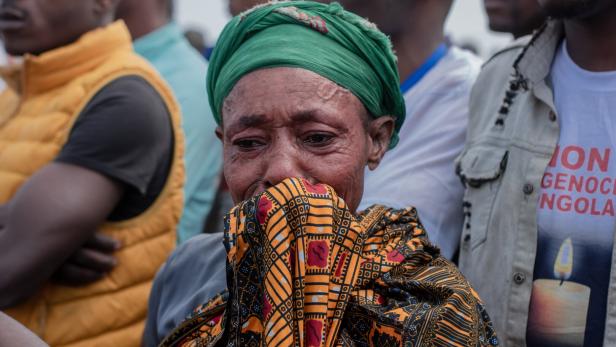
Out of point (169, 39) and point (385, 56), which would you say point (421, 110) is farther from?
point (169, 39)

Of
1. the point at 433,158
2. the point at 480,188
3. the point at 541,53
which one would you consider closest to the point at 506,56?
the point at 541,53

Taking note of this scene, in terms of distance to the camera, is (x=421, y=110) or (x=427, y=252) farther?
(x=421, y=110)

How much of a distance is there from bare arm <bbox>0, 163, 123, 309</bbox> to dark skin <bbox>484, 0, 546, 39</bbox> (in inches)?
72.1

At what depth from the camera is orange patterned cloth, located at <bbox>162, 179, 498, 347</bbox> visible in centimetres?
223

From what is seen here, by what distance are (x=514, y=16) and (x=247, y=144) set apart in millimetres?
2002

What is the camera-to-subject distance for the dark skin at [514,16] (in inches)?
166

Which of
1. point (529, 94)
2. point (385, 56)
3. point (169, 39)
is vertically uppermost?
point (385, 56)

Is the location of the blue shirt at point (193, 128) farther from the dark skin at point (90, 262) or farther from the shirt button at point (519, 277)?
the shirt button at point (519, 277)

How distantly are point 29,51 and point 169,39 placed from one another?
1319 millimetres

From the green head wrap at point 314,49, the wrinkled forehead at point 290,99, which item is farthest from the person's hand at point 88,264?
the wrinkled forehead at point 290,99

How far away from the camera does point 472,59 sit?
12.9 ft

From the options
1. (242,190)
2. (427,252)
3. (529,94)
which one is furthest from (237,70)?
(529,94)

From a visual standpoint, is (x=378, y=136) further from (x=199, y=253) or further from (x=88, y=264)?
(x=88, y=264)

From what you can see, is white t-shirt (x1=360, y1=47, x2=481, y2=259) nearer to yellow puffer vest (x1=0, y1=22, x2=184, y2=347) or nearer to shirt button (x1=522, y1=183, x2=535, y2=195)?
shirt button (x1=522, y1=183, x2=535, y2=195)
